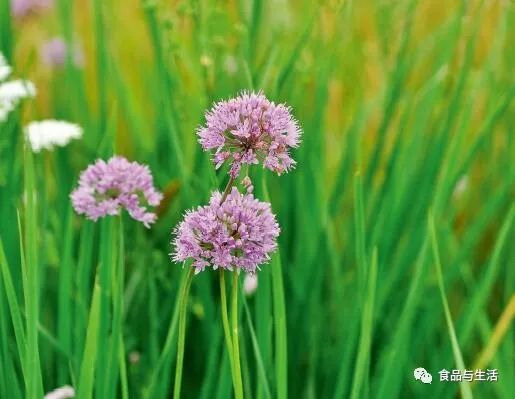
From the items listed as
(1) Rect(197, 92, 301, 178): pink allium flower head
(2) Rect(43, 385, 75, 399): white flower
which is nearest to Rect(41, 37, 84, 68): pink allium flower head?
(2) Rect(43, 385, 75, 399): white flower

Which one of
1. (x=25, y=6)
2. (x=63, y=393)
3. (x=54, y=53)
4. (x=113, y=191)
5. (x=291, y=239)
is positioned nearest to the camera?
(x=113, y=191)

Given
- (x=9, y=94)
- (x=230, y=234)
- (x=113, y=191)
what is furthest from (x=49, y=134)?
(x=230, y=234)

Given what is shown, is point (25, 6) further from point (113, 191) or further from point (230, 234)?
point (230, 234)

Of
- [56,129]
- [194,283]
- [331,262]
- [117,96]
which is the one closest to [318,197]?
[331,262]

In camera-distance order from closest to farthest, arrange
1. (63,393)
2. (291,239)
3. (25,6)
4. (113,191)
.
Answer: (113,191), (63,393), (291,239), (25,6)

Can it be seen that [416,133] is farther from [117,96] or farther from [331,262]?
[117,96]

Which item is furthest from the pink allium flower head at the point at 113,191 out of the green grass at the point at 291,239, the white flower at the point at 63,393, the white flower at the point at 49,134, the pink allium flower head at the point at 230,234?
the white flower at the point at 49,134

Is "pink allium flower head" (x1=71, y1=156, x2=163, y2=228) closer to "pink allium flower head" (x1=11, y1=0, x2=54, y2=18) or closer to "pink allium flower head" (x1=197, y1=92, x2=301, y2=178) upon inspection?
"pink allium flower head" (x1=197, y1=92, x2=301, y2=178)
